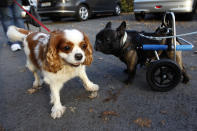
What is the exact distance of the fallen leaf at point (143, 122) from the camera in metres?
2.18

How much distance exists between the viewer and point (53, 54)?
6.79 ft

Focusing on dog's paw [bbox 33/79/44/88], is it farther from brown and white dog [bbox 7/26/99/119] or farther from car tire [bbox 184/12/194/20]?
car tire [bbox 184/12/194/20]

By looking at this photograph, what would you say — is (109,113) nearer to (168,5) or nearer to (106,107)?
(106,107)

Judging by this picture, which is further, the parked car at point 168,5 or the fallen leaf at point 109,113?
the parked car at point 168,5

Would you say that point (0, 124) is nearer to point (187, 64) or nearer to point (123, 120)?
point (123, 120)

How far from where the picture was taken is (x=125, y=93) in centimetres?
291

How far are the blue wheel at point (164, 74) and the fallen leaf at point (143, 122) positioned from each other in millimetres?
648

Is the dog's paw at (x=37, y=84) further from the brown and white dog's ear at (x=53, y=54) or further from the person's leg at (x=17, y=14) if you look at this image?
the person's leg at (x=17, y=14)

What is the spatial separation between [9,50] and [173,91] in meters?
5.21

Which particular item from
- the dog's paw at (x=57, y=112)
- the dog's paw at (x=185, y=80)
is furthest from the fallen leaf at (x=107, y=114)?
the dog's paw at (x=185, y=80)

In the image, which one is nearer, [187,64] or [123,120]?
[123,120]

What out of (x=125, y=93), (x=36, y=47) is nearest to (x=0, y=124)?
(x=36, y=47)

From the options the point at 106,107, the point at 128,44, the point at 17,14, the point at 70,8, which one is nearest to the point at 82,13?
the point at 70,8

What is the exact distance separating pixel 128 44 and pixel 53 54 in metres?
1.32
